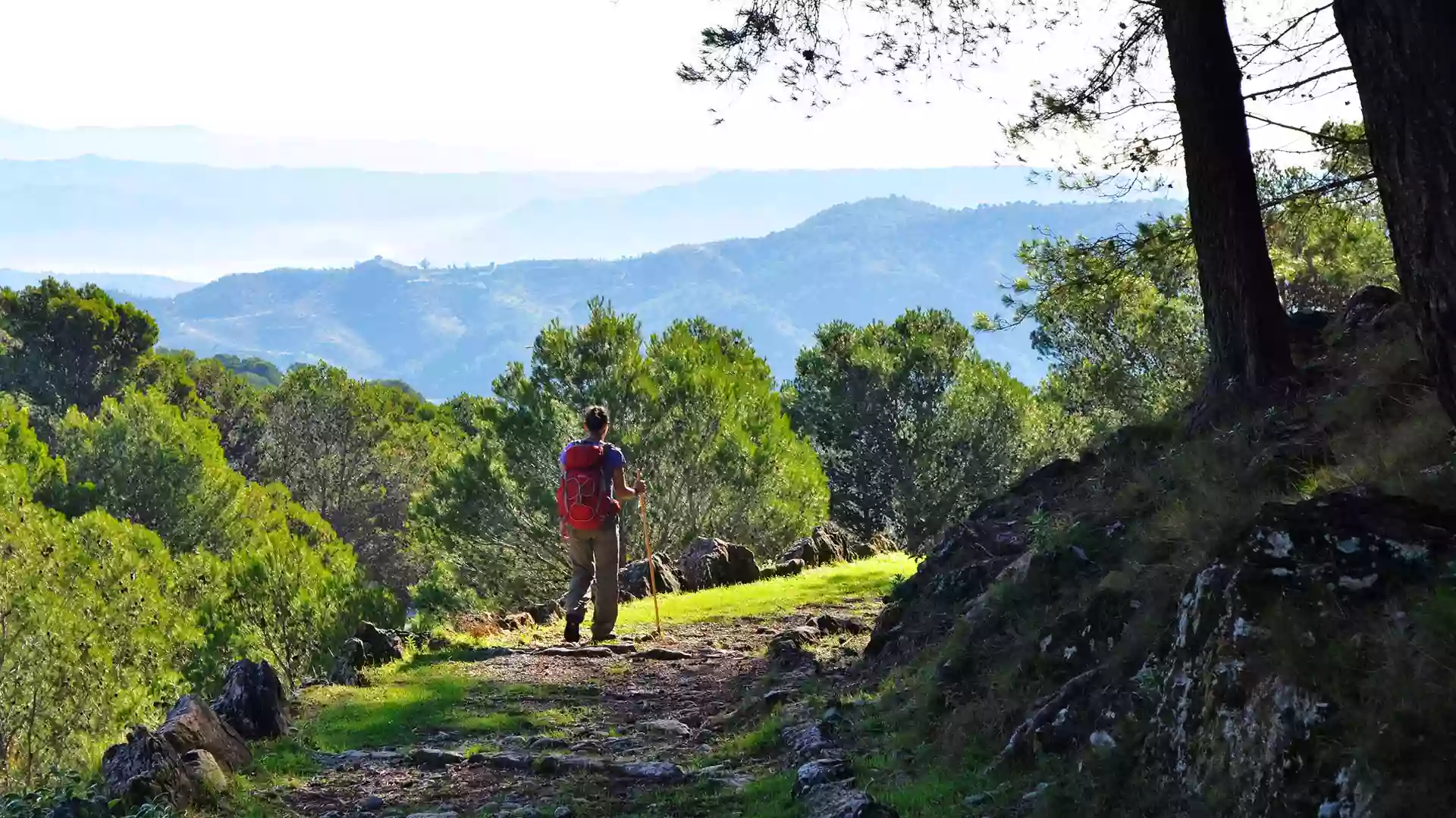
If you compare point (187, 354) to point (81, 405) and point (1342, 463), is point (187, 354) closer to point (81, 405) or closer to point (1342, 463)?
point (81, 405)

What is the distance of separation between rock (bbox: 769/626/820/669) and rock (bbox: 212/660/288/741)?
14.3ft

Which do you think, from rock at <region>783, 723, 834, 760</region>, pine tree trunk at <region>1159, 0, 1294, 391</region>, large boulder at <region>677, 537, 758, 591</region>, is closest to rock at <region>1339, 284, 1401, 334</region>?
pine tree trunk at <region>1159, 0, 1294, 391</region>

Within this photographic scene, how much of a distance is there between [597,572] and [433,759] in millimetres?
4739

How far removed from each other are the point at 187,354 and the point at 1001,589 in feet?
231

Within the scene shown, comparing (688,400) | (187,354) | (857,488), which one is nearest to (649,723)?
(688,400)

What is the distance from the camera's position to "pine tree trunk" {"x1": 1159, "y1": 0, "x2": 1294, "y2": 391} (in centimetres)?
911

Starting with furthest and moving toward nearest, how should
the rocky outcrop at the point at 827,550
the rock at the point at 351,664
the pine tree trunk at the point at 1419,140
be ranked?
the rocky outcrop at the point at 827,550 < the rock at the point at 351,664 < the pine tree trunk at the point at 1419,140

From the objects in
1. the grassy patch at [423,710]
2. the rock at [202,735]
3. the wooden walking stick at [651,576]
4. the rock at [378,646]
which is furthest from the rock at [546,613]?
the rock at [202,735]

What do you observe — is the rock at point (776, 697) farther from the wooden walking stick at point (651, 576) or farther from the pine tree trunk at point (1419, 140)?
the pine tree trunk at point (1419, 140)

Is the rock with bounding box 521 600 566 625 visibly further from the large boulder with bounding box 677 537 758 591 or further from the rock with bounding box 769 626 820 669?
the large boulder with bounding box 677 537 758 591

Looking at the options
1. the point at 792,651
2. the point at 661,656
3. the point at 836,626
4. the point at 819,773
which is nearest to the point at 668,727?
the point at 792,651

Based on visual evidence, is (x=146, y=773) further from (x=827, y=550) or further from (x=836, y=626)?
(x=827, y=550)

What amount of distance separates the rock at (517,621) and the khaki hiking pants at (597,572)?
156cm

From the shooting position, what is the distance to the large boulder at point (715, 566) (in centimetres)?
1947
